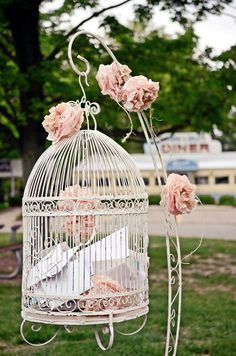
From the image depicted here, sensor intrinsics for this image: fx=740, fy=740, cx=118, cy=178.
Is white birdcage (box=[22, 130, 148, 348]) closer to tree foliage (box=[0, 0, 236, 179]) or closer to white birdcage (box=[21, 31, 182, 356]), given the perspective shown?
white birdcage (box=[21, 31, 182, 356])

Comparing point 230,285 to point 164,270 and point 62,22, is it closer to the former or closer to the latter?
point 164,270

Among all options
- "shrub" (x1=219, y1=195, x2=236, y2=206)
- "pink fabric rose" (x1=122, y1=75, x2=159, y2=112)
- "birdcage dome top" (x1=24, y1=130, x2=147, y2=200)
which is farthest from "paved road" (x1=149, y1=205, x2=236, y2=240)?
"pink fabric rose" (x1=122, y1=75, x2=159, y2=112)

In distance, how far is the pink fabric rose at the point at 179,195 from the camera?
12.9ft

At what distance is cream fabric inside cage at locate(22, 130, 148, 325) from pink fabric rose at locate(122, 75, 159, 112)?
1.15 feet

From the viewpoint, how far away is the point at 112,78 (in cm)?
409

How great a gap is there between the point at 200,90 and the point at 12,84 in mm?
3110

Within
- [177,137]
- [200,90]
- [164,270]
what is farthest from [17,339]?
[177,137]

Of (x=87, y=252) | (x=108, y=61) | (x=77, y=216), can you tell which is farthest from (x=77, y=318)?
(x=108, y=61)

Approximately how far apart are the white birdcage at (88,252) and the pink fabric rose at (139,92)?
0.48 feet

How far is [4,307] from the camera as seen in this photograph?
8.40 m

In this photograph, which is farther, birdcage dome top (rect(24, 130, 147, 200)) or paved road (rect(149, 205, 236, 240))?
paved road (rect(149, 205, 236, 240))

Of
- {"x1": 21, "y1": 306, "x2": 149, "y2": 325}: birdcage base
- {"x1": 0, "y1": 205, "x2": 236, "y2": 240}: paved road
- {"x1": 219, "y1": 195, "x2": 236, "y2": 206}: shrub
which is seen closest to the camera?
{"x1": 21, "y1": 306, "x2": 149, "y2": 325}: birdcage base

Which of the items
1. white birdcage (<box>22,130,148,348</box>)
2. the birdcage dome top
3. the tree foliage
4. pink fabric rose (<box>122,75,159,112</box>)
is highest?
the tree foliage

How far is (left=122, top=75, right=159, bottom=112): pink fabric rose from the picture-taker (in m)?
3.94
